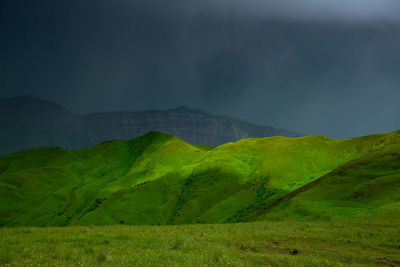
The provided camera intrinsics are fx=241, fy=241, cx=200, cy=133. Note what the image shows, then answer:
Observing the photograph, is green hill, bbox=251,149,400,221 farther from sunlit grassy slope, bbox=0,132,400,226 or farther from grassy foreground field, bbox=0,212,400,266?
grassy foreground field, bbox=0,212,400,266

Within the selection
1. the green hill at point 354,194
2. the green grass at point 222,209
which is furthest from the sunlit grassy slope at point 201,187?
the green hill at point 354,194

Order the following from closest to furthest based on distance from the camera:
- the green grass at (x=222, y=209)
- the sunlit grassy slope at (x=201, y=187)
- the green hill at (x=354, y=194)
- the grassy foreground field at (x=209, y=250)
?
the grassy foreground field at (x=209, y=250)
the green grass at (x=222, y=209)
the green hill at (x=354, y=194)
the sunlit grassy slope at (x=201, y=187)

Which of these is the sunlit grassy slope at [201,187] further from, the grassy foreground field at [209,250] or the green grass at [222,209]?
the grassy foreground field at [209,250]

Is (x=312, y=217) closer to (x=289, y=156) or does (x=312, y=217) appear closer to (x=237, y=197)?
(x=237, y=197)

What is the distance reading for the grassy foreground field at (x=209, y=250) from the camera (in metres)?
10.4

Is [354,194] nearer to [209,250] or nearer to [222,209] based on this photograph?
[209,250]

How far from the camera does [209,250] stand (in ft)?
44.0

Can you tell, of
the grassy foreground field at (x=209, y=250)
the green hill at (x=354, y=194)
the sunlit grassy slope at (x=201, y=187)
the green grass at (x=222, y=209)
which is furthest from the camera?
the sunlit grassy slope at (x=201, y=187)

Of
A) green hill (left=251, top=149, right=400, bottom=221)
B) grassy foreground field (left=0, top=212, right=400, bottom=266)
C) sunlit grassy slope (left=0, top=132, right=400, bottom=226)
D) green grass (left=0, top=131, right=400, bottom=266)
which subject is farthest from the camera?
sunlit grassy slope (left=0, top=132, right=400, bottom=226)

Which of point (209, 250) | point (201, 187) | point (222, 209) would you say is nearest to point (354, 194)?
point (209, 250)

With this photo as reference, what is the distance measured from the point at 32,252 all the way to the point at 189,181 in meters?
107

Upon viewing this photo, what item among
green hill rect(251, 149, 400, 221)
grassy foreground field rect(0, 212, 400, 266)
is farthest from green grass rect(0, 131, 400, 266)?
green hill rect(251, 149, 400, 221)

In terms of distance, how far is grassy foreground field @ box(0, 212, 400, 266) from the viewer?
1041 centimetres

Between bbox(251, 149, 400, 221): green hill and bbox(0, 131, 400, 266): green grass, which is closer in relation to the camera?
bbox(0, 131, 400, 266): green grass
